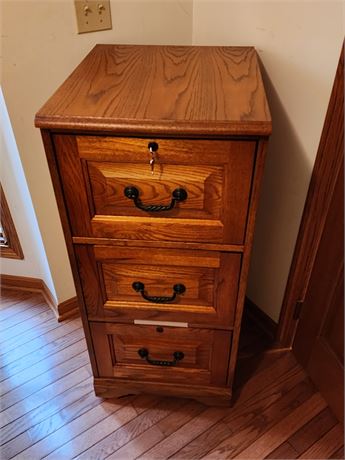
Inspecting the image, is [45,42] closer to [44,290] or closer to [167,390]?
[44,290]

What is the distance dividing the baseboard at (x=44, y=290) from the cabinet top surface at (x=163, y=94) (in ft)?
3.04

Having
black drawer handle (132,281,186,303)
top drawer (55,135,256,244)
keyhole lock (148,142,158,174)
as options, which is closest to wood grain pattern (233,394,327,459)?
black drawer handle (132,281,186,303)

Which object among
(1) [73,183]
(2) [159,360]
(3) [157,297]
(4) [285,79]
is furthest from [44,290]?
(4) [285,79]

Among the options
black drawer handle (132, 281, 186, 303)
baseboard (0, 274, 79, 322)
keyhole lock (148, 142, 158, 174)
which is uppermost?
keyhole lock (148, 142, 158, 174)

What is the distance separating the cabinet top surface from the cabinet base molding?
82 centimetres

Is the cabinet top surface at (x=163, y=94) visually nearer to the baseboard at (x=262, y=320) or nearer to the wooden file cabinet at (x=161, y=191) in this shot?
the wooden file cabinet at (x=161, y=191)

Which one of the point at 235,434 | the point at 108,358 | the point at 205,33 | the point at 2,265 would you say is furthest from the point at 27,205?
Result: the point at 235,434

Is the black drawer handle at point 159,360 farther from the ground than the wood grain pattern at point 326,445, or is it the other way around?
the black drawer handle at point 159,360

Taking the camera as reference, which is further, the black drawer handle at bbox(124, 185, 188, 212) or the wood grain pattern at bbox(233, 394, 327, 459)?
the wood grain pattern at bbox(233, 394, 327, 459)

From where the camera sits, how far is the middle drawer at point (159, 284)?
37.1 inches

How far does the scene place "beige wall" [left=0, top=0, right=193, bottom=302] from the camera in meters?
1.05

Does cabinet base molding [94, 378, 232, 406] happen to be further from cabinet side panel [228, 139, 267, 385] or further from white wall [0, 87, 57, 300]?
white wall [0, 87, 57, 300]

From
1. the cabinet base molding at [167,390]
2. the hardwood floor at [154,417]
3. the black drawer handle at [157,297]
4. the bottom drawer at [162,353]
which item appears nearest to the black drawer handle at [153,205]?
the black drawer handle at [157,297]

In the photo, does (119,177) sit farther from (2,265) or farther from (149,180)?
(2,265)
